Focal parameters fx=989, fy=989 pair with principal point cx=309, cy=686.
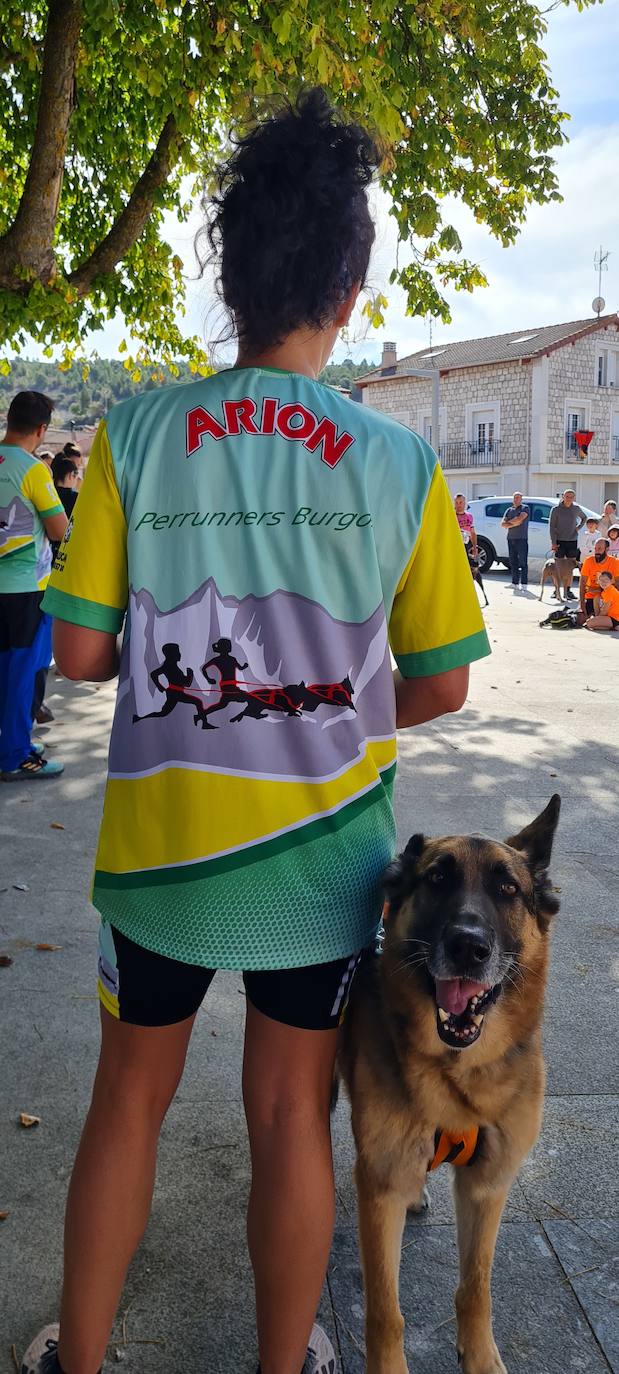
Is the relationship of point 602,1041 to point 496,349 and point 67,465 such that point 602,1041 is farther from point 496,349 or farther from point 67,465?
point 496,349

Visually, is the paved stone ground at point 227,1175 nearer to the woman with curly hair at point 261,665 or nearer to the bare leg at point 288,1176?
the bare leg at point 288,1176

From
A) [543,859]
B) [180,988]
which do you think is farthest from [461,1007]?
[180,988]

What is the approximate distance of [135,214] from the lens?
10.1 m

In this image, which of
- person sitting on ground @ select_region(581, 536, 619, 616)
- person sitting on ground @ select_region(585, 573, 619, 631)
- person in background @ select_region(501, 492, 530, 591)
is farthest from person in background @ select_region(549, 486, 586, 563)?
person sitting on ground @ select_region(585, 573, 619, 631)

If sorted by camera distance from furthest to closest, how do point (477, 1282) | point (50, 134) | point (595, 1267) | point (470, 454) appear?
point (470, 454)
point (50, 134)
point (595, 1267)
point (477, 1282)

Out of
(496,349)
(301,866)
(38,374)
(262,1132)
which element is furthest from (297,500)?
(38,374)

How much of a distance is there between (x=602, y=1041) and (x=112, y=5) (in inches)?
277

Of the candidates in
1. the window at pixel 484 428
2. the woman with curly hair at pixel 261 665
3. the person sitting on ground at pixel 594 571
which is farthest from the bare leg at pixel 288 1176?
the window at pixel 484 428

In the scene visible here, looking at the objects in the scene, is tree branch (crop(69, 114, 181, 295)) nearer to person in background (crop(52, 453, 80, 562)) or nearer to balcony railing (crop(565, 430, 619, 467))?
person in background (crop(52, 453, 80, 562))

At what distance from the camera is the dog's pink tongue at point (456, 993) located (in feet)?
6.32

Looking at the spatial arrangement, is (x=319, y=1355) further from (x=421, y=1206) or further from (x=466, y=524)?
(x=466, y=524)

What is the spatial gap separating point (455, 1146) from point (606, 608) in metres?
14.8

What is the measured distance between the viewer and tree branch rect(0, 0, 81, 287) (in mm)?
8133

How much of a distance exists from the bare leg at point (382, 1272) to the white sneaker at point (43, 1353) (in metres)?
0.63
